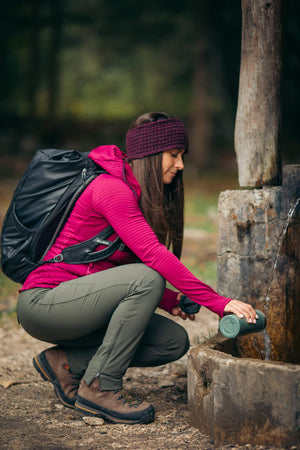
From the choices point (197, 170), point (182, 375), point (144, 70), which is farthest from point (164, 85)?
point (182, 375)

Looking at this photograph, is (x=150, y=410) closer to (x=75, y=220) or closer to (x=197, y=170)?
(x=75, y=220)

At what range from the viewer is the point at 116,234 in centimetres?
283

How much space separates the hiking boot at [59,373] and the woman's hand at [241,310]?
108 cm

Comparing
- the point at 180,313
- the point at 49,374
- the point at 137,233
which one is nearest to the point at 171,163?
the point at 137,233

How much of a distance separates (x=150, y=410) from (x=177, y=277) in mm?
738

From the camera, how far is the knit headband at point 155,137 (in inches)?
111

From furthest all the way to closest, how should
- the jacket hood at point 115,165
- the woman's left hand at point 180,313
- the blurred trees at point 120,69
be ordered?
the blurred trees at point 120,69, the woman's left hand at point 180,313, the jacket hood at point 115,165

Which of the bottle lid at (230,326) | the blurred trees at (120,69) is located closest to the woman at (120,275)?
the bottle lid at (230,326)

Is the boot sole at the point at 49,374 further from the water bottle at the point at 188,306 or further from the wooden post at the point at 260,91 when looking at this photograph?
the wooden post at the point at 260,91

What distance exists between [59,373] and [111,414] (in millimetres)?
463

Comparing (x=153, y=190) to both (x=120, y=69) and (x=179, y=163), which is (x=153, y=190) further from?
(x=120, y=69)

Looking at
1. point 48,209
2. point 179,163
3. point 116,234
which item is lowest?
point 116,234

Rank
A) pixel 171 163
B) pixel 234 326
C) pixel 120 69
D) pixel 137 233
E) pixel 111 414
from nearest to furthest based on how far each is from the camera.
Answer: pixel 234 326 → pixel 137 233 → pixel 111 414 → pixel 171 163 → pixel 120 69

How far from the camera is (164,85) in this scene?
21000 mm
